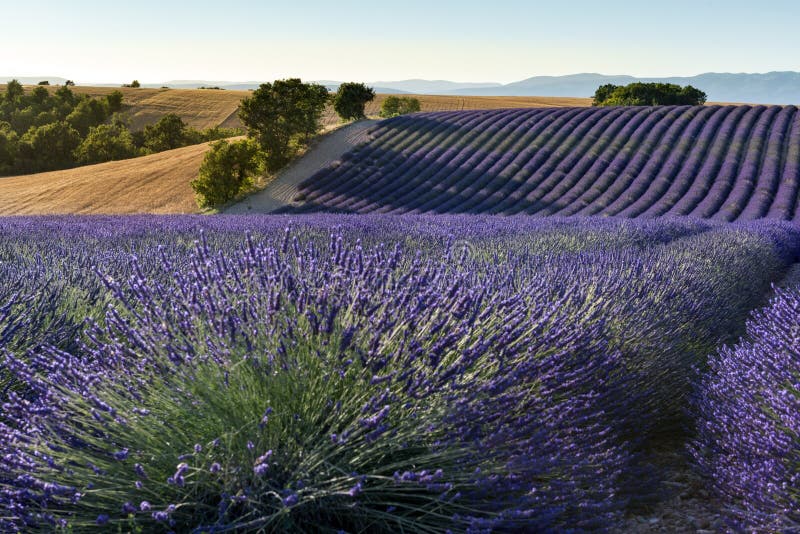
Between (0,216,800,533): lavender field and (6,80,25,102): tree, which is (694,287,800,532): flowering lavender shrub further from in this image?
(6,80,25,102): tree

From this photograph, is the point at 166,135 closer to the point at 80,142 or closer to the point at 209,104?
the point at 80,142

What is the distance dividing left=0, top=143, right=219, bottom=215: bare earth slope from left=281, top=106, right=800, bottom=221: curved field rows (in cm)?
599

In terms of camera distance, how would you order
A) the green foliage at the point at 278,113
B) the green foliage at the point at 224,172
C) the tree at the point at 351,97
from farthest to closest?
the tree at the point at 351,97, the green foliage at the point at 278,113, the green foliage at the point at 224,172

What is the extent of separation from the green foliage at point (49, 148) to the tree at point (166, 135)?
14.2 ft

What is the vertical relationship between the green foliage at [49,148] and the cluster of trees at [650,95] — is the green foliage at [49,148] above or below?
below

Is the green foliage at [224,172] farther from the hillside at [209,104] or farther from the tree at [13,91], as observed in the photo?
the tree at [13,91]

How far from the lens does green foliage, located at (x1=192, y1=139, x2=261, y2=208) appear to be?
78.1ft

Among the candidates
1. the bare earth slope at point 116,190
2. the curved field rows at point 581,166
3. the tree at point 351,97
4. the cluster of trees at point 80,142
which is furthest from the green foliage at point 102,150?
the curved field rows at point 581,166

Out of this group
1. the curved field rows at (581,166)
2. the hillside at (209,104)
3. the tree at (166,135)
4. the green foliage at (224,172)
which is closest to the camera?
the curved field rows at (581,166)

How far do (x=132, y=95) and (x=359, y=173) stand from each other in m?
40.0

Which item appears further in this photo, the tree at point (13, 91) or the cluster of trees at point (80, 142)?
the tree at point (13, 91)

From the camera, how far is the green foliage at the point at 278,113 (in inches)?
982

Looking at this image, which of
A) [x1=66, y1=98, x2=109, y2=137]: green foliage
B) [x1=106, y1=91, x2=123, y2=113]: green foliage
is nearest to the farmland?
[x1=66, y1=98, x2=109, y2=137]: green foliage

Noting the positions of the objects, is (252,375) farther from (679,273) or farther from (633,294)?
(679,273)
